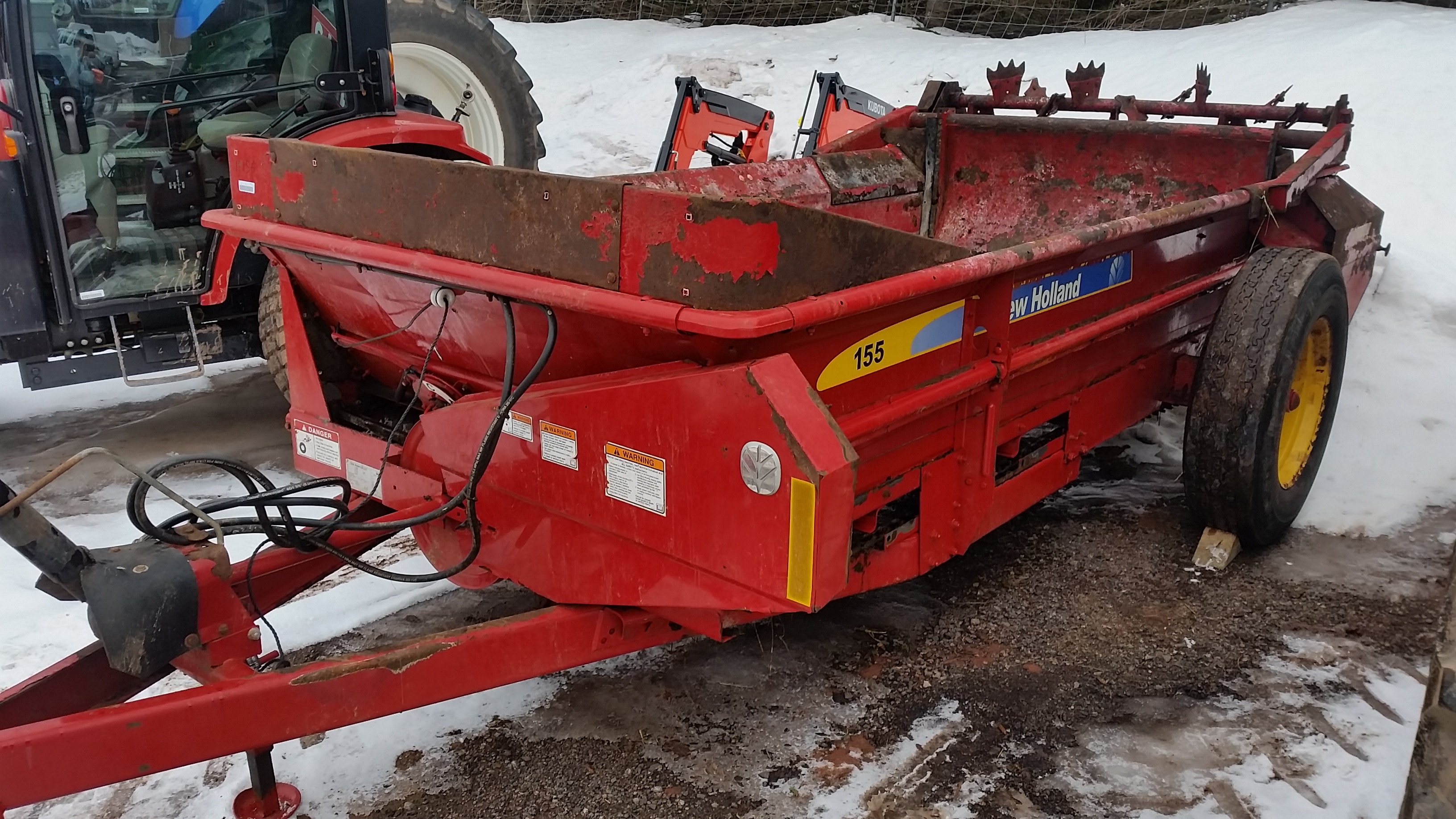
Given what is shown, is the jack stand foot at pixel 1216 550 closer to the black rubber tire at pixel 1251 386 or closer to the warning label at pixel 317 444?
the black rubber tire at pixel 1251 386

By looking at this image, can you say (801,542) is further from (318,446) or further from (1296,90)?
(1296,90)

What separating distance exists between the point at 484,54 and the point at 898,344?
4341 mm

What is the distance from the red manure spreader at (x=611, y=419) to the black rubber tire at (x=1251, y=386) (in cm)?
1

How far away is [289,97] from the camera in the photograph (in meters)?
4.64

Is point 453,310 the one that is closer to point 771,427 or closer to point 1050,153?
point 771,427

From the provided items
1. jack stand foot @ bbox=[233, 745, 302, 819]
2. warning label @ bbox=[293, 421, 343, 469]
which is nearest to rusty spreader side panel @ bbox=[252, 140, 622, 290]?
warning label @ bbox=[293, 421, 343, 469]

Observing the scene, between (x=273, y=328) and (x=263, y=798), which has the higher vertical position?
(x=273, y=328)

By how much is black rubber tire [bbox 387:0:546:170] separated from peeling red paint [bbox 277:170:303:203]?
2.94 metres

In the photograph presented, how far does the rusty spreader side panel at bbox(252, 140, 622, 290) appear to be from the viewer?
2223 mm

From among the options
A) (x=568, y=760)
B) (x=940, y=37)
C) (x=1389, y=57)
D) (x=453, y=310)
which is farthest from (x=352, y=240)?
(x=940, y=37)

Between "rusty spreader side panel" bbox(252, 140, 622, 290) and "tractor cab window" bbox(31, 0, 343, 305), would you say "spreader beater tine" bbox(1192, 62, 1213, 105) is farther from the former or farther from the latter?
"tractor cab window" bbox(31, 0, 343, 305)

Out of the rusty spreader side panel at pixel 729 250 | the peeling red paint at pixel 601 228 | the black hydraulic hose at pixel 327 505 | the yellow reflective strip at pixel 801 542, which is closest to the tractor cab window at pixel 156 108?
the black hydraulic hose at pixel 327 505

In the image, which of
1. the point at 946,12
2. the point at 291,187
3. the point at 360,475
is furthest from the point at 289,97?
the point at 946,12

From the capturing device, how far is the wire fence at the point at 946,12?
11156 mm
